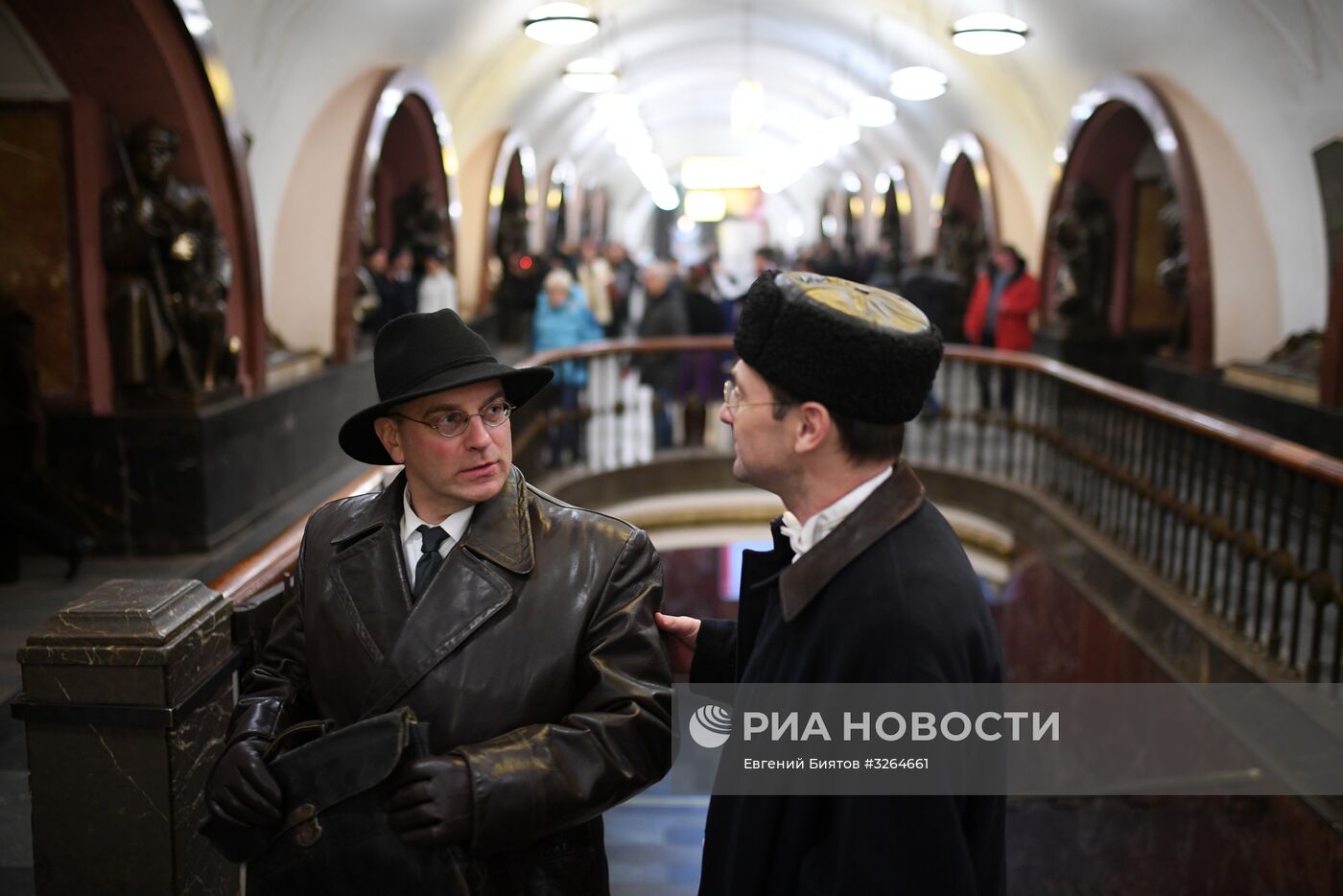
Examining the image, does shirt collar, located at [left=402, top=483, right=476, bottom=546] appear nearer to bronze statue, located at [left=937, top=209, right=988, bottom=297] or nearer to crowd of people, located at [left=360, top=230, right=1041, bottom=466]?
crowd of people, located at [left=360, top=230, right=1041, bottom=466]

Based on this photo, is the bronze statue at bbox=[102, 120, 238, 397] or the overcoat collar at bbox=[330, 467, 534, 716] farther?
the bronze statue at bbox=[102, 120, 238, 397]

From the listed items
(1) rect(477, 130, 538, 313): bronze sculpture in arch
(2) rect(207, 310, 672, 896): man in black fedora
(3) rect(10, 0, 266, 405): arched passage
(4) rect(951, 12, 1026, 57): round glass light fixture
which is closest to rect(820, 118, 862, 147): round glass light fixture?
(1) rect(477, 130, 538, 313): bronze sculpture in arch

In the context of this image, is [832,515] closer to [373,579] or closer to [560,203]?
[373,579]

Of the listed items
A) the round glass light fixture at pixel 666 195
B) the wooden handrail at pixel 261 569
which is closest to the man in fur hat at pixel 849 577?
the wooden handrail at pixel 261 569

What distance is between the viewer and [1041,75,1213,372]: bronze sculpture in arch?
9.56 metres

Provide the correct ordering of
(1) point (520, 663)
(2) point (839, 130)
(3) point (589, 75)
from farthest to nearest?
(2) point (839, 130)
(3) point (589, 75)
(1) point (520, 663)

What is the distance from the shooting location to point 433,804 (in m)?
1.79

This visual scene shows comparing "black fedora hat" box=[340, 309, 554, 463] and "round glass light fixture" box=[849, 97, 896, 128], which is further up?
"round glass light fixture" box=[849, 97, 896, 128]

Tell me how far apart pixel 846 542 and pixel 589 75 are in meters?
11.8

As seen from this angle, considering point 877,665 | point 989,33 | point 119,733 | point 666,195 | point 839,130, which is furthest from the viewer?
point 666,195

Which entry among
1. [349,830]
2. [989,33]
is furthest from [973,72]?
[349,830]

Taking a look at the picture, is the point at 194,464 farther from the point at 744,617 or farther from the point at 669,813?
the point at 744,617

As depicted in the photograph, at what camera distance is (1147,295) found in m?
12.2

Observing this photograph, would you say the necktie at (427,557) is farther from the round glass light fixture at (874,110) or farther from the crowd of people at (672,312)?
the round glass light fixture at (874,110)
